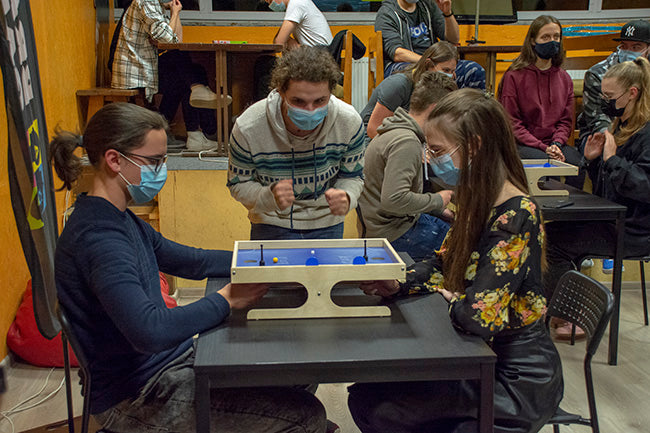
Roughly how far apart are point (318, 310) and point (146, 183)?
568 mm

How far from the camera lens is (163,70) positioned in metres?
4.85

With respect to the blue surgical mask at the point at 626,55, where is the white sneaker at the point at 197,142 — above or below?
below

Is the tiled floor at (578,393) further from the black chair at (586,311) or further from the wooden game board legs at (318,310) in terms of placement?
the wooden game board legs at (318,310)

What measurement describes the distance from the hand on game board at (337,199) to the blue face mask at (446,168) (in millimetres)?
379

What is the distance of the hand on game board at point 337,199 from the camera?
6.79ft

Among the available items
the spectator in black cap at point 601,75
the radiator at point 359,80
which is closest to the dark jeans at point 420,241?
the spectator in black cap at point 601,75

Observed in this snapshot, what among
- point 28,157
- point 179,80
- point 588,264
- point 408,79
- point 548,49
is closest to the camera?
point 28,157

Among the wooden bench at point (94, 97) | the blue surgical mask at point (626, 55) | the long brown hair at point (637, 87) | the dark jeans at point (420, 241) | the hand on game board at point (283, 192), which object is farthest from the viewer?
the wooden bench at point (94, 97)

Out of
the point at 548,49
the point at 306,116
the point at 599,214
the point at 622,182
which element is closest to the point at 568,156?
the point at 548,49

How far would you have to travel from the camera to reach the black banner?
2279 millimetres

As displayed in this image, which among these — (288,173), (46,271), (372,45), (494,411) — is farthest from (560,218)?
(372,45)

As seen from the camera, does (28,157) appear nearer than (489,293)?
No

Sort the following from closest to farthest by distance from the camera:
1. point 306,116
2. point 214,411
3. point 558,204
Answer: point 214,411 < point 306,116 < point 558,204

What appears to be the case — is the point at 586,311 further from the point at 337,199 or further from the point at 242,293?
the point at 242,293
